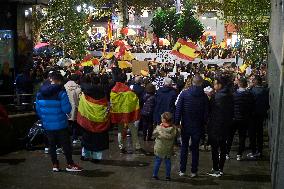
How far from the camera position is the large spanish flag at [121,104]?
38.6ft

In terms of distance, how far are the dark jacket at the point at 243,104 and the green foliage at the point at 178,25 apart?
1206 inches

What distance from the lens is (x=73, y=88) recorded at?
11.8 meters

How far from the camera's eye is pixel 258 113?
1156 centimetres

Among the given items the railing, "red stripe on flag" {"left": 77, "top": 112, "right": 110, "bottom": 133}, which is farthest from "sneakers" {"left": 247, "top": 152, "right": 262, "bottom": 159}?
the railing

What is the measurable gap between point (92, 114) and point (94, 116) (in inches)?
2.2

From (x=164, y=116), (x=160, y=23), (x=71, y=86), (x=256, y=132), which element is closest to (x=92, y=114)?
(x=71, y=86)

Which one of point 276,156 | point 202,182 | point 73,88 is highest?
point 73,88

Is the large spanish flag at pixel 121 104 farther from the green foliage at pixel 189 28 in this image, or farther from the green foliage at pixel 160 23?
the green foliage at pixel 160 23

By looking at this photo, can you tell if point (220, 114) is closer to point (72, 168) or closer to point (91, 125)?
point (91, 125)

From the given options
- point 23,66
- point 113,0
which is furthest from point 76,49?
point 113,0

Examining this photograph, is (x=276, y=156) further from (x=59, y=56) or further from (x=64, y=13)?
(x=59, y=56)

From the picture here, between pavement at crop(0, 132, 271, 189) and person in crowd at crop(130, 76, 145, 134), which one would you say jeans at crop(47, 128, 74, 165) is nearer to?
pavement at crop(0, 132, 271, 189)

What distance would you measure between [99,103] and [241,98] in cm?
300

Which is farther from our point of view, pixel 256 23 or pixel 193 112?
pixel 256 23
